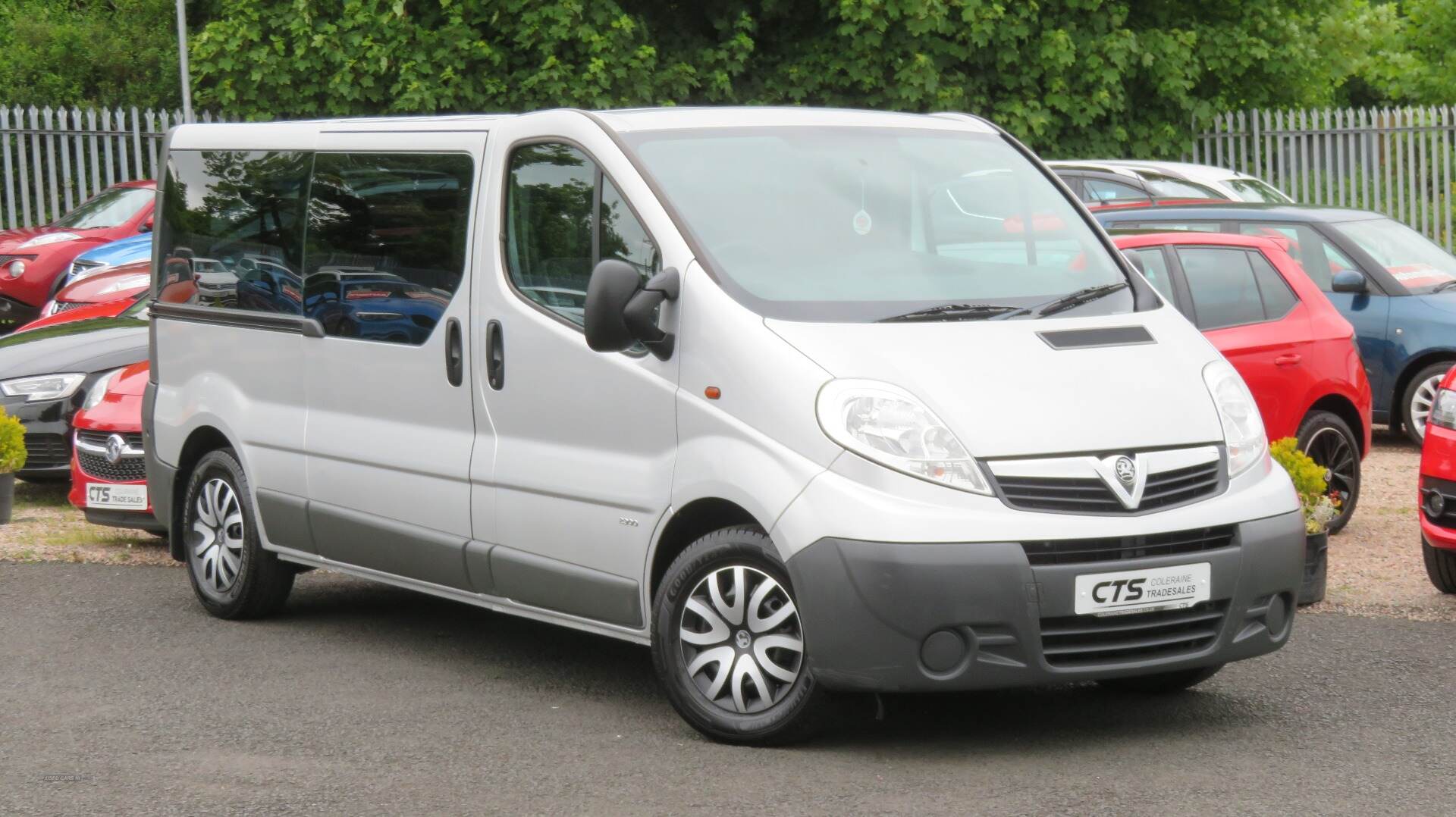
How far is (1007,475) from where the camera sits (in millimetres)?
5328

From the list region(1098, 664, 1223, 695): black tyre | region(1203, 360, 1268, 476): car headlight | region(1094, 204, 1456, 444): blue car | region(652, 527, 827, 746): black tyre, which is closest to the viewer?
region(652, 527, 827, 746): black tyre

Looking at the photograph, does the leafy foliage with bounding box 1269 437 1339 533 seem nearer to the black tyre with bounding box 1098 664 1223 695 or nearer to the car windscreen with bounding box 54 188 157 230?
the black tyre with bounding box 1098 664 1223 695

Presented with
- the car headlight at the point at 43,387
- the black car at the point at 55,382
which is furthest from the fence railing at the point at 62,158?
the car headlight at the point at 43,387

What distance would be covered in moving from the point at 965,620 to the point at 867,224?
4.96ft

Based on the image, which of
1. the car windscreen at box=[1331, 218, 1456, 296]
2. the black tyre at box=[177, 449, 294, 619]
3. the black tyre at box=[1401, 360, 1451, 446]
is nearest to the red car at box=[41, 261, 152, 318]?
the black tyre at box=[177, 449, 294, 619]

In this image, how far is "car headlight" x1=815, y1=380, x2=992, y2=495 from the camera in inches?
209

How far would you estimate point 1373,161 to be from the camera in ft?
78.5

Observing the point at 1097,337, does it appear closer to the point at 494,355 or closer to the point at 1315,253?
the point at 494,355

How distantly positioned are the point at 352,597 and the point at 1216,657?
459 centimetres

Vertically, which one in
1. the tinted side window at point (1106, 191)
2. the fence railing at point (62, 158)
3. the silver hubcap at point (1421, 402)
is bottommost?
the silver hubcap at point (1421, 402)

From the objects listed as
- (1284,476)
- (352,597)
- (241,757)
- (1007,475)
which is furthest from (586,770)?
(352,597)

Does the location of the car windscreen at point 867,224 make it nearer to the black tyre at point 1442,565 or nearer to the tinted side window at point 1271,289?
the black tyre at point 1442,565

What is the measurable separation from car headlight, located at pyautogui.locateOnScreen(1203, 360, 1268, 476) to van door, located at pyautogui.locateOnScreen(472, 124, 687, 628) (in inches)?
65.6

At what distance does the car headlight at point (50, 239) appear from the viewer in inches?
781
